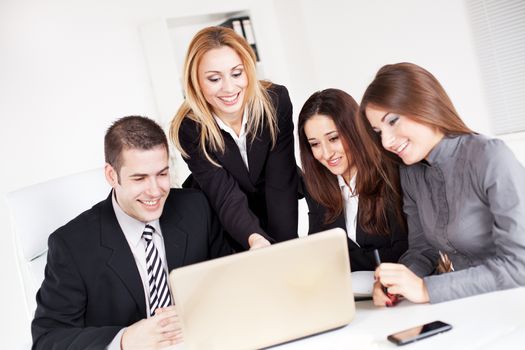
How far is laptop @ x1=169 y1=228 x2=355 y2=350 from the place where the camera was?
1037mm

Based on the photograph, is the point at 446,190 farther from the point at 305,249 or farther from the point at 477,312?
the point at 305,249

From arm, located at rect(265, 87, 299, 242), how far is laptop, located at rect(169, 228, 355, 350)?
112cm

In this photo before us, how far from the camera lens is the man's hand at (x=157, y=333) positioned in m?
1.34

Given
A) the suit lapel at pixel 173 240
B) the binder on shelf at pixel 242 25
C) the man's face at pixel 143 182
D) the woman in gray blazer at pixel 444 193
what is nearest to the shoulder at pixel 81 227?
the man's face at pixel 143 182

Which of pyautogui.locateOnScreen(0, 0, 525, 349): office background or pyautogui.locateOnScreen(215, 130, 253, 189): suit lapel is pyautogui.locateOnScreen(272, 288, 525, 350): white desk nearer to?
pyautogui.locateOnScreen(215, 130, 253, 189): suit lapel

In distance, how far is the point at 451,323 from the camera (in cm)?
107

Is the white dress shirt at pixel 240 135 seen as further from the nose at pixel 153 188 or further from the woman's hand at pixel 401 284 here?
the woman's hand at pixel 401 284

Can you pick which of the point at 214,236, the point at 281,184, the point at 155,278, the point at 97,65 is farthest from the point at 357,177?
the point at 97,65

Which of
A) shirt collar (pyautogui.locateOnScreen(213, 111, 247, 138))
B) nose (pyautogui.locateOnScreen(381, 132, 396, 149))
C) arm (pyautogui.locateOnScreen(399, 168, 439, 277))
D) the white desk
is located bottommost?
the white desk

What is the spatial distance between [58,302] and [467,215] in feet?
4.16

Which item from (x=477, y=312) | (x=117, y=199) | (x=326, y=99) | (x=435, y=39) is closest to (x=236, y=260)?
(x=477, y=312)

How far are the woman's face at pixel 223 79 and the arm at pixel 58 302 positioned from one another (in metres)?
0.79

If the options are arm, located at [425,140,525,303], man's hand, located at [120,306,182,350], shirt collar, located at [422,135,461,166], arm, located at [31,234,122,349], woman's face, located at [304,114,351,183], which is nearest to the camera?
arm, located at [425,140,525,303]

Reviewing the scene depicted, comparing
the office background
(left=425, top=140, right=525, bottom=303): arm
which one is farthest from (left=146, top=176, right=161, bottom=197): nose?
the office background
